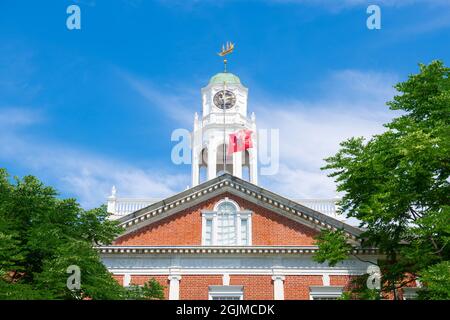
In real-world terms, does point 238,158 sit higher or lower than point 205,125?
lower

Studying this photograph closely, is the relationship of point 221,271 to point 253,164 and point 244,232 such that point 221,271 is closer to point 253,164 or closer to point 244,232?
point 244,232

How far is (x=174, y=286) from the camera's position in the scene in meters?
30.9

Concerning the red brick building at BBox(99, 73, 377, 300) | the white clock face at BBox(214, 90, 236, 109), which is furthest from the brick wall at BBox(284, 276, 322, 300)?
the white clock face at BBox(214, 90, 236, 109)

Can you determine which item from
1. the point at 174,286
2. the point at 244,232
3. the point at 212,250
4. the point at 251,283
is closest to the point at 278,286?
the point at 251,283

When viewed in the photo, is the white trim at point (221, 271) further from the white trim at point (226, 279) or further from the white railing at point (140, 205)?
the white railing at point (140, 205)

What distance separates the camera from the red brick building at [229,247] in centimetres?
3106

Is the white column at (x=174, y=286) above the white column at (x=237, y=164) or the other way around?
the other way around

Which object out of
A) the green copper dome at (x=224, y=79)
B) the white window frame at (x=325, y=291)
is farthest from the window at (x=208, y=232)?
the green copper dome at (x=224, y=79)

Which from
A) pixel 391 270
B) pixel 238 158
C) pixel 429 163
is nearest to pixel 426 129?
pixel 429 163

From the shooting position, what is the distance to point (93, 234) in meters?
23.7

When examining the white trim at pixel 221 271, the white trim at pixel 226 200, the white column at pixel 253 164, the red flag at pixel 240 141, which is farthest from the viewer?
the red flag at pixel 240 141

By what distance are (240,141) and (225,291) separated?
14958 millimetres
